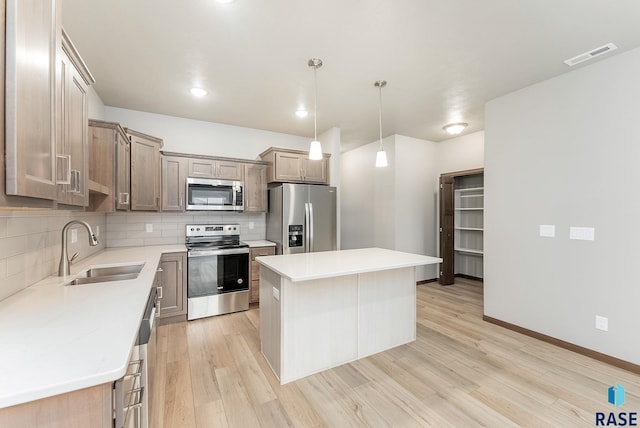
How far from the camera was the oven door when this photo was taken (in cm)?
341

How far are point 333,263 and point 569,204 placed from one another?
8.12 feet

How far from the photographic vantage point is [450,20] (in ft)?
6.48

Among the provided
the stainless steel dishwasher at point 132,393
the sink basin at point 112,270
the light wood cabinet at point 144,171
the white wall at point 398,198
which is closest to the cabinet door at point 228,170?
the light wood cabinet at point 144,171

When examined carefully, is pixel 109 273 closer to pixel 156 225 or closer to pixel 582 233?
pixel 156 225

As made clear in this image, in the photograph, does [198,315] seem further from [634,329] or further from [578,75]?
[578,75]

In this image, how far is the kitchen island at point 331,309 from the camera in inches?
85.6

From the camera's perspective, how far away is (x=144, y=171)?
311 centimetres

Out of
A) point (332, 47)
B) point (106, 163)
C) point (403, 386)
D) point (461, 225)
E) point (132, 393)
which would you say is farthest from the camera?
point (461, 225)

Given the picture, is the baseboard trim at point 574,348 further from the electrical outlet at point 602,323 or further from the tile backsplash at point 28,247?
the tile backsplash at point 28,247

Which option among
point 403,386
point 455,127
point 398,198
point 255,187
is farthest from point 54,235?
point 455,127

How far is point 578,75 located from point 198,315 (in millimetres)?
4960

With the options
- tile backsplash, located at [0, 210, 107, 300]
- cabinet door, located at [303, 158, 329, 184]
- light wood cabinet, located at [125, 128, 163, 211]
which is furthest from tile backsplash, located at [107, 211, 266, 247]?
tile backsplash, located at [0, 210, 107, 300]

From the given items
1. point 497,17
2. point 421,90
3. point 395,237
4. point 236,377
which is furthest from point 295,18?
point 395,237

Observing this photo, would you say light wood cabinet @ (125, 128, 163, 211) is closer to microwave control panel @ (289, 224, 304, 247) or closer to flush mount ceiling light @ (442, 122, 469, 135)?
microwave control panel @ (289, 224, 304, 247)
